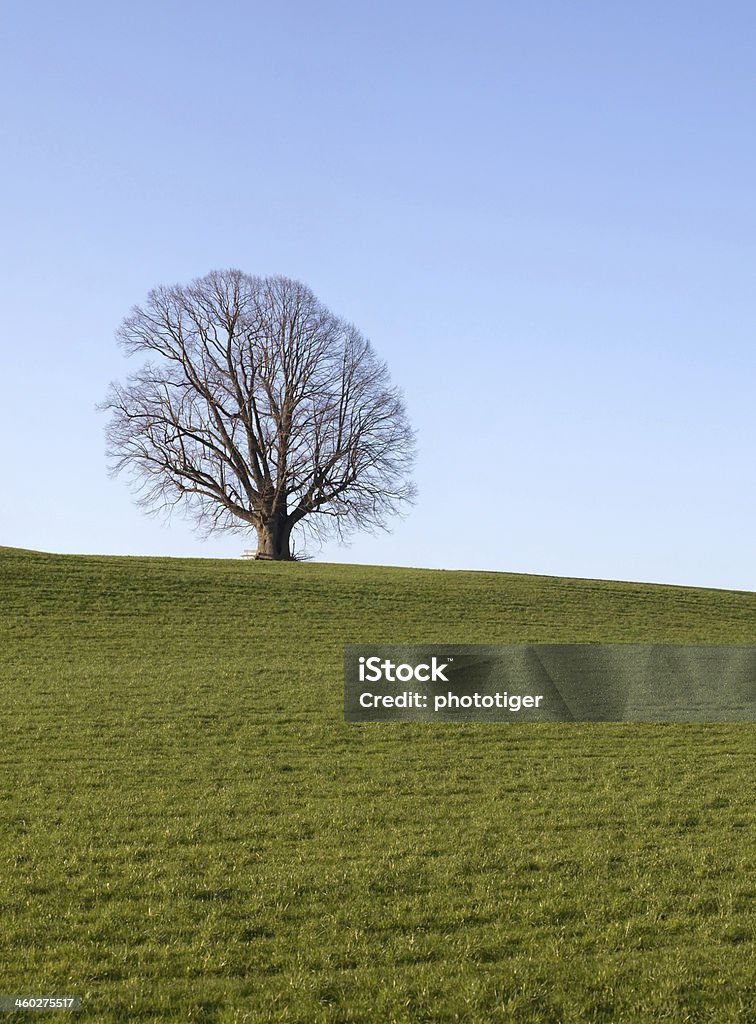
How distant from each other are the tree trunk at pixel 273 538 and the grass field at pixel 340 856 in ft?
82.5

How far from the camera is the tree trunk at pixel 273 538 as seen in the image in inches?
1930

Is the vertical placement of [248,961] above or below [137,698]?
below

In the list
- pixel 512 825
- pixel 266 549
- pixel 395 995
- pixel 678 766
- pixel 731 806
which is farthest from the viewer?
pixel 266 549

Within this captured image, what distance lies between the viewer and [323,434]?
4938 centimetres

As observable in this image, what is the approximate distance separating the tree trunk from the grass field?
25.1m

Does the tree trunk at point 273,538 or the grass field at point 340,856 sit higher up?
the tree trunk at point 273,538

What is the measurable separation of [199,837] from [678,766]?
7.92 meters

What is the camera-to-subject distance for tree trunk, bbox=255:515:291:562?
49031 millimetres

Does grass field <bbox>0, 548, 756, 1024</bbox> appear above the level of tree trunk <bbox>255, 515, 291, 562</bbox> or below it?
below

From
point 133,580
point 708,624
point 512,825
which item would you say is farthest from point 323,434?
point 512,825

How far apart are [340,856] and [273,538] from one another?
3946cm

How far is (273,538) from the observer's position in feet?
161

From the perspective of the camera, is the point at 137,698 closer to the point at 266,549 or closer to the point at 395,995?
the point at 395,995

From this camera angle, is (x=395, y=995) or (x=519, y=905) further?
(x=519, y=905)
